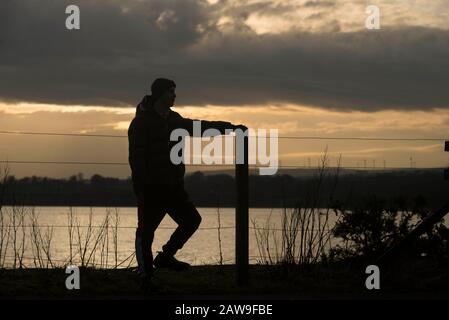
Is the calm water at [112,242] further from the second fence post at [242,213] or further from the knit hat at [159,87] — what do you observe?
the knit hat at [159,87]

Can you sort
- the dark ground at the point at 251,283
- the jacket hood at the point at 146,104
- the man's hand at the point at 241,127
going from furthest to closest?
the man's hand at the point at 241,127
the jacket hood at the point at 146,104
the dark ground at the point at 251,283

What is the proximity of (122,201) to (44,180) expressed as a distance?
52.4 inches

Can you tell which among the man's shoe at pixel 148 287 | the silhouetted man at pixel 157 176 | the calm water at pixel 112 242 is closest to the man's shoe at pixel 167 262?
the silhouetted man at pixel 157 176

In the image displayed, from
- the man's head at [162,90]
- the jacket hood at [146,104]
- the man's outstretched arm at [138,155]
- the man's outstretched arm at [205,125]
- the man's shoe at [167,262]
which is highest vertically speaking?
the man's head at [162,90]

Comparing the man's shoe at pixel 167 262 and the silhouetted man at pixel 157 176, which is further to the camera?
the man's shoe at pixel 167 262

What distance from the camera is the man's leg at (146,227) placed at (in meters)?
7.18

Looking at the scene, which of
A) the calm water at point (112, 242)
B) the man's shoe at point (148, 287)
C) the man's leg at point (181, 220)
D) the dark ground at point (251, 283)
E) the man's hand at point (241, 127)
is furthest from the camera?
the calm water at point (112, 242)

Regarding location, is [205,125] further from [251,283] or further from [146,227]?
[251,283]

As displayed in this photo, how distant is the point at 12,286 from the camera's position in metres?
7.59

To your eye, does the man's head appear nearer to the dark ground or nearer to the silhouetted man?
the silhouetted man

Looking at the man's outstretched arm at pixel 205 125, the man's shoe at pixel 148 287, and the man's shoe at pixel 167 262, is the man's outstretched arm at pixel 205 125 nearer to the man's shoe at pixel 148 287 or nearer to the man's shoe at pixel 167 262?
the man's shoe at pixel 167 262

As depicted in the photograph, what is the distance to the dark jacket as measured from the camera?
7.15m

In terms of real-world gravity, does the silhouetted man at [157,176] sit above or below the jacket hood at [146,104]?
below

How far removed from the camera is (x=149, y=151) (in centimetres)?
719
